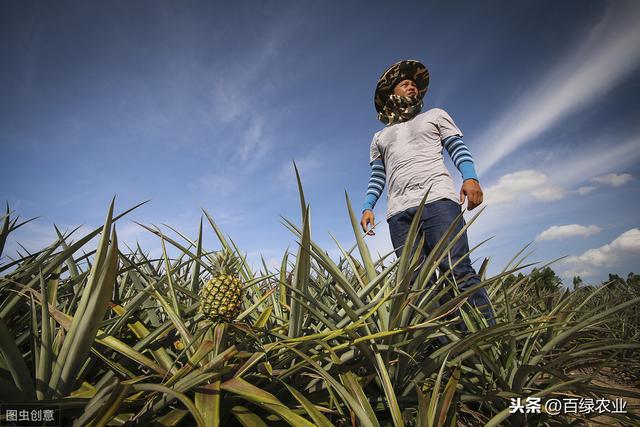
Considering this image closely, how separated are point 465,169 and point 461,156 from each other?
12cm

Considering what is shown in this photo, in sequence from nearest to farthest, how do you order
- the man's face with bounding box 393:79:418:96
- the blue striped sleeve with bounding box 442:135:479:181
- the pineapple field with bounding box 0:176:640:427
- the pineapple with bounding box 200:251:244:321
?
the pineapple field with bounding box 0:176:640:427 < the pineapple with bounding box 200:251:244:321 < the blue striped sleeve with bounding box 442:135:479:181 < the man's face with bounding box 393:79:418:96

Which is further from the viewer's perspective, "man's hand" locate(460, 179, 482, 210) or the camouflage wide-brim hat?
the camouflage wide-brim hat

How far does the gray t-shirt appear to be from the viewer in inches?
85.1

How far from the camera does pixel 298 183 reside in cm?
79

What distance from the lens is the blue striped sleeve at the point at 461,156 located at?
2119 mm

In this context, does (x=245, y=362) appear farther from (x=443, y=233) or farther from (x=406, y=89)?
(x=406, y=89)

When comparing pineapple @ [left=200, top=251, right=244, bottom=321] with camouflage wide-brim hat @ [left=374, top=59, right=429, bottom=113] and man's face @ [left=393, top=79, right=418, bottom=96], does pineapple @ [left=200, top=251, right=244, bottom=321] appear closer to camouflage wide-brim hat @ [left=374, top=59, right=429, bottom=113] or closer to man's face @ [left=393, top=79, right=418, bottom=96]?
man's face @ [left=393, top=79, right=418, bottom=96]

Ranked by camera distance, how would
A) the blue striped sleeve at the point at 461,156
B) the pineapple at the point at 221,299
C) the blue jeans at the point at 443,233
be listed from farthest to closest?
the blue striped sleeve at the point at 461,156
the blue jeans at the point at 443,233
the pineapple at the point at 221,299

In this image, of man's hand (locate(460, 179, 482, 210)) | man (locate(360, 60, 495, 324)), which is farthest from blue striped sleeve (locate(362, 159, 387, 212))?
man's hand (locate(460, 179, 482, 210))


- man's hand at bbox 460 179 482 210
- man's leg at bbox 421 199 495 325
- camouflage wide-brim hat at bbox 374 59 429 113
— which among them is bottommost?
man's leg at bbox 421 199 495 325

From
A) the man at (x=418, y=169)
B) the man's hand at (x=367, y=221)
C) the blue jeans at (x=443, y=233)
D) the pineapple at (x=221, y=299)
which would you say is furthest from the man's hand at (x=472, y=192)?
the pineapple at (x=221, y=299)

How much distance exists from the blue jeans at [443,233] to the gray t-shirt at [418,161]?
0.06 meters

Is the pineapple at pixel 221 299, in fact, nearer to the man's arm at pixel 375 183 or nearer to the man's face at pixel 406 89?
the man's arm at pixel 375 183

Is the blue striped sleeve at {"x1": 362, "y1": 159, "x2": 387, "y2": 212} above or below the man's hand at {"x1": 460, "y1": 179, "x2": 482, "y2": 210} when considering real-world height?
above
